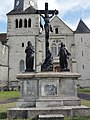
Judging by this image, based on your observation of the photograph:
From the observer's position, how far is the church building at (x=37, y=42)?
47.0 meters

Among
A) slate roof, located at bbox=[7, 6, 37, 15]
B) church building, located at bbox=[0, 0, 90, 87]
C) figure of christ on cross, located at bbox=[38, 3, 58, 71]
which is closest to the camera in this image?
figure of christ on cross, located at bbox=[38, 3, 58, 71]

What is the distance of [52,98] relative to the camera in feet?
41.5

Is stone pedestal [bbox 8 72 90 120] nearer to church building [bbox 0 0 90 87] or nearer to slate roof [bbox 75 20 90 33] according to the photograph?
church building [bbox 0 0 90 87]

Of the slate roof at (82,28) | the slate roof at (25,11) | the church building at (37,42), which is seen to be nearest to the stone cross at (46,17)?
the church building at (37,42)

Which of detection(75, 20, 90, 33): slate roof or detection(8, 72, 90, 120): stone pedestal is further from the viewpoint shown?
detection(75, 20, 90, 33): slate roof

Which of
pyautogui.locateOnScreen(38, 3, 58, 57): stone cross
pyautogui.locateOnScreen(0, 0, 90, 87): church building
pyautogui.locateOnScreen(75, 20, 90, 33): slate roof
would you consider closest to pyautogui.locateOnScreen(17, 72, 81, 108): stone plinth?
pyautogui.locateOnScreen(38, 3, 58, 57): stone cross

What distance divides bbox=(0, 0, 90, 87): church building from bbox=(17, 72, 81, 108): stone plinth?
32.8 metres

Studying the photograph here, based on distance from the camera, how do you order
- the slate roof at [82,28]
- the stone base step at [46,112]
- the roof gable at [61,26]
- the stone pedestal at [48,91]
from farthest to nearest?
the roof gable at [61,26] < the slate roof at [82,28] < the stone pedestal at [48,91] < the stone base step at [46,112]

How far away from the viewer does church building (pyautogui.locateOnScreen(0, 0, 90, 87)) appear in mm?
46969

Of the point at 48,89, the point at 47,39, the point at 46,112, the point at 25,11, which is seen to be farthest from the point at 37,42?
the point at 46,112

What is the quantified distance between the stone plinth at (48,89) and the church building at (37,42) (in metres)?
32.8

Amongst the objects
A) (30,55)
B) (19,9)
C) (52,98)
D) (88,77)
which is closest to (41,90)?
(52,98)

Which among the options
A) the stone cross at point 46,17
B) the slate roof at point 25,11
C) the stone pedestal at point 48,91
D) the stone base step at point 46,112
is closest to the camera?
the stone base step at point 46,112

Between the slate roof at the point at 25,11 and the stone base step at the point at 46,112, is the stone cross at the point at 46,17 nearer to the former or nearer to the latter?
the stone base step at the point at 46,112
